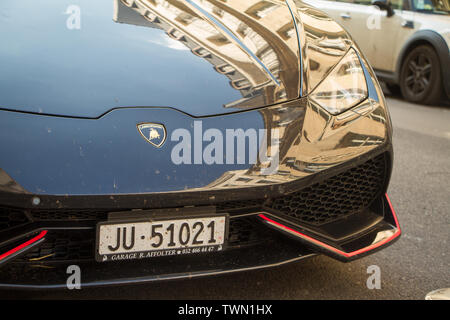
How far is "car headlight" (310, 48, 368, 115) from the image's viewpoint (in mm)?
2332

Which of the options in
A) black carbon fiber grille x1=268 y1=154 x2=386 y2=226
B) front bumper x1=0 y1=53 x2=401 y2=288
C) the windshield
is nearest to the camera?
front bumper x1=0 y1=53 x2=401 y2=288

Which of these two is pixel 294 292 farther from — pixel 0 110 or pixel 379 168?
pixel 0 110

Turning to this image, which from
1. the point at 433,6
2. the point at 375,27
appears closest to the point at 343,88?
the point at 433,6

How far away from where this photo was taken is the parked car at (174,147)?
75.4 inches

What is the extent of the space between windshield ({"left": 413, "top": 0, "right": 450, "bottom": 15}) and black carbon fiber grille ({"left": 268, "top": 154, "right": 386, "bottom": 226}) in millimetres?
5041

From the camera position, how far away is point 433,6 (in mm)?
7012

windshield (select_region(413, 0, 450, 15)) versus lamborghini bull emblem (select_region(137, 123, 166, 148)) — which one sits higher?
windshield (select_region(413, 0, 450, 15))

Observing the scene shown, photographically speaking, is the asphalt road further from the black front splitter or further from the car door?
the car door

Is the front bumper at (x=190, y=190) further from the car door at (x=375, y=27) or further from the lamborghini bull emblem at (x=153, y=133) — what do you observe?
the car door at (x=375, y=27)

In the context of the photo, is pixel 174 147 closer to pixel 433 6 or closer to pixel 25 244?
pixel 25 244

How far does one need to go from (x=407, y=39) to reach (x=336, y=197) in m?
5.24

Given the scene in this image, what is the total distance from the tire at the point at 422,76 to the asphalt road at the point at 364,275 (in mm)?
3121

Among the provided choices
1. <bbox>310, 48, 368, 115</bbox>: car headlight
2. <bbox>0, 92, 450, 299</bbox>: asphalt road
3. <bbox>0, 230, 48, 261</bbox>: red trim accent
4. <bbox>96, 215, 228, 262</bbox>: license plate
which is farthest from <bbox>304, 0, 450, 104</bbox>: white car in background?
<bbox>0, 230, 48, 261</bbox>: red trim accent
